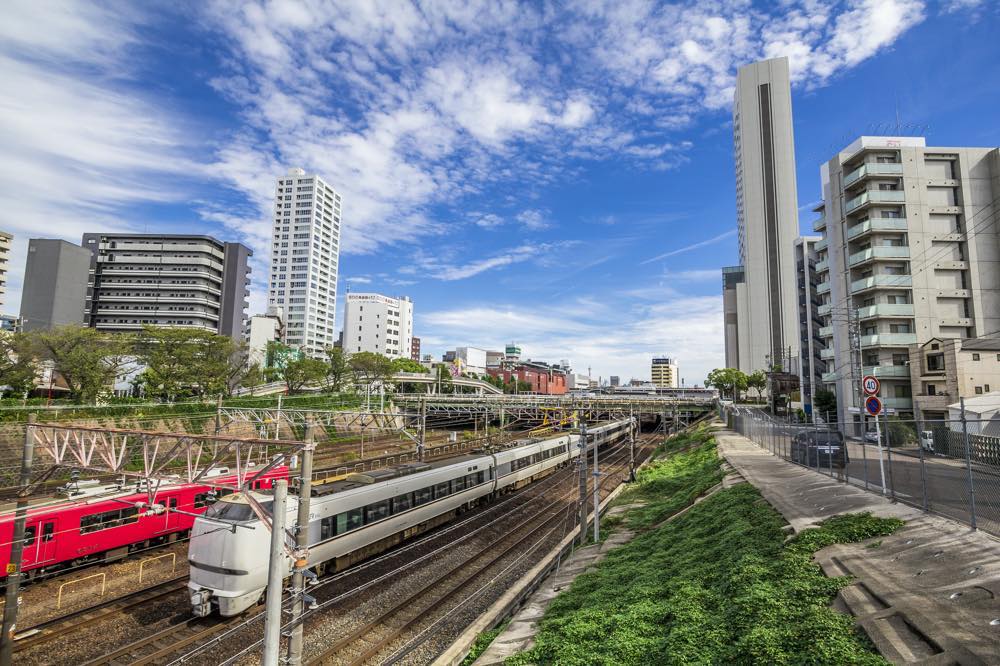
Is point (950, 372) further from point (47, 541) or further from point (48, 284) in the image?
point (48, 284)

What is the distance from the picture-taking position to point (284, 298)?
452 feet

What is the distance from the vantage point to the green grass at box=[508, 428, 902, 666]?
7.19m

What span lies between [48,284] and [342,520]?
101997 millimetres

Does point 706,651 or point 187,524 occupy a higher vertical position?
point 706,651

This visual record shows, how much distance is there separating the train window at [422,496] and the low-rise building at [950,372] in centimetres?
4150

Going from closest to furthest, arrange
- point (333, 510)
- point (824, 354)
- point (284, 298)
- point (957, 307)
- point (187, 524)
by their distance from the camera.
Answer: point (333, 510)
point (187, 524)
point (957, 307)
point (824, 354)
point (284, 298)

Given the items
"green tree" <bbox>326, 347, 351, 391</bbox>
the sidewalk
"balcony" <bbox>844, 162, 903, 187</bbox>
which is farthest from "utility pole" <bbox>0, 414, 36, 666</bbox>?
"balcony" <bbox>844, 162, 903, 187</bbox>

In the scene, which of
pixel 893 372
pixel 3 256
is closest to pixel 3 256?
pixel 3 256

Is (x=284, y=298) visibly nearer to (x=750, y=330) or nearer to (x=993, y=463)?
(x=750, y=330)

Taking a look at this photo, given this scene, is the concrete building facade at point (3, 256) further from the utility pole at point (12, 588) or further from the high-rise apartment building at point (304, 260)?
the utility pole at point (12, 588)

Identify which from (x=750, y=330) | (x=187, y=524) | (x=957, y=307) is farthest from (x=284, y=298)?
(x=957, y=307)

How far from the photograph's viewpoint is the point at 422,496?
2127 cm

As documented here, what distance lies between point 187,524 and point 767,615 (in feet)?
68.7

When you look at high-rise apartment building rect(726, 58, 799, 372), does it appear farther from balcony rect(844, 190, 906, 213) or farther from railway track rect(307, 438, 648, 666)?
railway track rect(307, 438, 648, 666)
